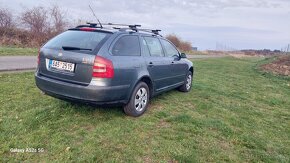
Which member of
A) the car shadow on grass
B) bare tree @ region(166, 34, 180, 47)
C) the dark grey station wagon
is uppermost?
bare tree @ region(166, 34, 180, 47)

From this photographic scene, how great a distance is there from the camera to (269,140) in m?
4.41

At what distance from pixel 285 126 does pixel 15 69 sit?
857cm

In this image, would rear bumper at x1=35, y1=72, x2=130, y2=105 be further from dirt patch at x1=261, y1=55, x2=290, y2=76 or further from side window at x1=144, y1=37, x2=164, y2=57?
dirt patch at x1=261, y1=55, x2=290, y2=76

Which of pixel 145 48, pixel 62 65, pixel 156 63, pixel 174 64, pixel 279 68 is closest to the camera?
pixel 62 65

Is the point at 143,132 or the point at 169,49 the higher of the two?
the point at 169,49

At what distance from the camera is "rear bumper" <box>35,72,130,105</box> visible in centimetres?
400

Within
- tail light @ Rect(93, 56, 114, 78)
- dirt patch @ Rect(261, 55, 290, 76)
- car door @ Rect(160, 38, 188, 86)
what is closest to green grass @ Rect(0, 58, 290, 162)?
car door @ Rect(160, 38, 188, 86)

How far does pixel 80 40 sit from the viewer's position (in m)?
4.41

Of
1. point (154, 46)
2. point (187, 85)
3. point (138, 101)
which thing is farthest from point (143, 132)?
point (187, 85)

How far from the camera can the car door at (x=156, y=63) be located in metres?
5.23

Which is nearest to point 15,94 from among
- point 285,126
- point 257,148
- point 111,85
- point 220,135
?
point 111,85

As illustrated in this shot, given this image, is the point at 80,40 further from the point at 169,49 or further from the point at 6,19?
the point at 6,19

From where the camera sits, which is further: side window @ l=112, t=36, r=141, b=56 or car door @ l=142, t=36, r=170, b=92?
car door @ l=142, t=36, r=170, b=92

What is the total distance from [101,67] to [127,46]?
0.90 m
